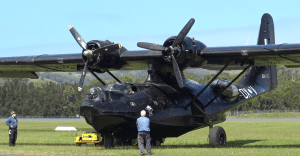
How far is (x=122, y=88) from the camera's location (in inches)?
696

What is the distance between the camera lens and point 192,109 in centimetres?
2012

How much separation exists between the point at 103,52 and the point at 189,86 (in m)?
5.17

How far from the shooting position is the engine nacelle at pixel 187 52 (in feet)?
60.6

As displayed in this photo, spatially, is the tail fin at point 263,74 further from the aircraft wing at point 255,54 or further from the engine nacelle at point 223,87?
the aircraft wing at point 255,54

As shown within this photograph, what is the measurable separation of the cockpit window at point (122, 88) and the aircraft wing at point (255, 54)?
12.4ft

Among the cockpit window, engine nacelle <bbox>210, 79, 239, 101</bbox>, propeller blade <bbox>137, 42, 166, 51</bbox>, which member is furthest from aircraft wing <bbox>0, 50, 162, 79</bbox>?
engine nacelle <bbox>210, 79, 239, 101</bbox>

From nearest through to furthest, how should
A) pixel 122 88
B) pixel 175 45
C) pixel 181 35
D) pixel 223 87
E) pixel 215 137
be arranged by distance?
1. pixel 122 88
2. pixel 181 35
3. pixel 175 45
4. pixel 215 137
5. pixel 223 87

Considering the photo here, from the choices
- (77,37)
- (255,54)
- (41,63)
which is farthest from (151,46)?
(41,63)

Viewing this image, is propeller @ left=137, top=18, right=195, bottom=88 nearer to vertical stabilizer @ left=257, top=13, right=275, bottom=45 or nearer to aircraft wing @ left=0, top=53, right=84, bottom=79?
aircraft wing @ left=0, top=53, right=84, bottom=79

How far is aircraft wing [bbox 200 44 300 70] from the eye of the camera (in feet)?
59.1

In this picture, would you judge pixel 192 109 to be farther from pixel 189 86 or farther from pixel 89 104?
pixel 89 104

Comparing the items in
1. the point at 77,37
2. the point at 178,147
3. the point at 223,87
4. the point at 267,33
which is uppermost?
the point at 267,33

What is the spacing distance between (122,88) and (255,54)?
636 centimetres

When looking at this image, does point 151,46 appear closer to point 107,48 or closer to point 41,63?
point 107,48
